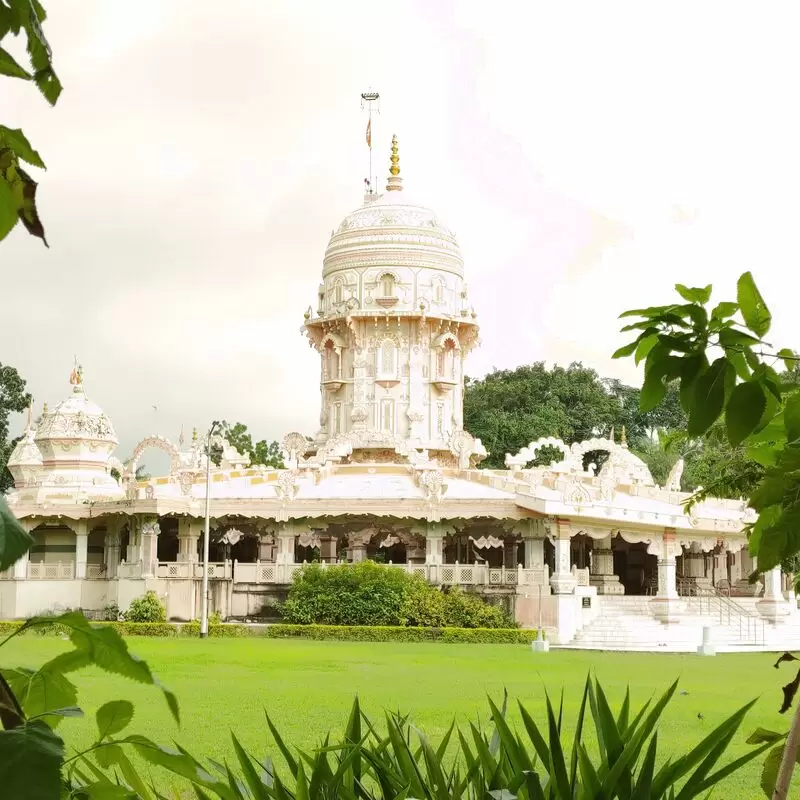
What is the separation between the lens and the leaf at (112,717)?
2.53m

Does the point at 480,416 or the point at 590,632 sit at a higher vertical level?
the point at 480,416

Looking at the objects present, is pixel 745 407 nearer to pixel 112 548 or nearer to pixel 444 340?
pixel 112 548

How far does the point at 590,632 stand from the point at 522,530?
3.83m

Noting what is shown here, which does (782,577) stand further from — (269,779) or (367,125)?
(269,779)

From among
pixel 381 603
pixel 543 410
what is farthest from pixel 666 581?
pixel 543 410

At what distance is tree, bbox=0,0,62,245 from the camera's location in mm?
1937

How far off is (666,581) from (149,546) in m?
13.6

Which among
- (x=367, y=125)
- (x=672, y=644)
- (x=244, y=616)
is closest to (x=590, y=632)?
(x=672, y=644)

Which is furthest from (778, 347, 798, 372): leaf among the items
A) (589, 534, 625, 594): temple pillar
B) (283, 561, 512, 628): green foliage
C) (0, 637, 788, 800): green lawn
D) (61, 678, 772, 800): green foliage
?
(589, 534, 625, 594): temple pillar

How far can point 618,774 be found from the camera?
3.80 metres

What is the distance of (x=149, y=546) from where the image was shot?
116 feet

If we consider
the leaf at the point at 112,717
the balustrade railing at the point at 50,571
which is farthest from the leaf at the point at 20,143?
the balustrade railing at the point at 50,571

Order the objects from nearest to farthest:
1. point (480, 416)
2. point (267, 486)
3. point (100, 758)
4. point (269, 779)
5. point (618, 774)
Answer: point (100, 758)
point (618, 774)
point (269, 779)
point (267, 486)
point (480, 416)

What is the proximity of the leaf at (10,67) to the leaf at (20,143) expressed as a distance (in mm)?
124
